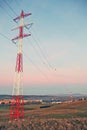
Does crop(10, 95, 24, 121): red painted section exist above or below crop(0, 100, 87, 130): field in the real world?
above

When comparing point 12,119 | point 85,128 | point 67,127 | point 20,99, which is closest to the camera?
point 85,128

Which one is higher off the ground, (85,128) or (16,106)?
(16,106)

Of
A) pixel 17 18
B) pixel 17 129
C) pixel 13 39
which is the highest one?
pixel 17 18

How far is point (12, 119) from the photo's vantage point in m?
54.0

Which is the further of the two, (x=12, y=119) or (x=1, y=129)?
(x=12, y=119)

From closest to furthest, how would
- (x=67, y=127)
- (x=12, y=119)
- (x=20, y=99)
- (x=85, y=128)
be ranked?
(x=85, y=128) → (x=67, y=127) → (x=20, y=99) → (x=12, y=119)

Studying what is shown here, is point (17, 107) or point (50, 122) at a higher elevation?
point (17, 107)

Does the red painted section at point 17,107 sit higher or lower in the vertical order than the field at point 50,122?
higher

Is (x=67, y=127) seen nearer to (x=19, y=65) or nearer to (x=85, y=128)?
(x=85, y=128)

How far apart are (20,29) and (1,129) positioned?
19.7 metres

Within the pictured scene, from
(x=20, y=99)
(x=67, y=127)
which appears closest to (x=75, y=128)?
(x=67, y=127)

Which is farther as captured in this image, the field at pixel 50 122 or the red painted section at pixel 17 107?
the red painted section at pixel 17 107

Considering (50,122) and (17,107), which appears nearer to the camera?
(50,122)

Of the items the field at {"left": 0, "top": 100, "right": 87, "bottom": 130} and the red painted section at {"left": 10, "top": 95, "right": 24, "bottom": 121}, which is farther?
the red painted section at {"left": 10, "top": 95, "right": 24, "bottom": 121}
